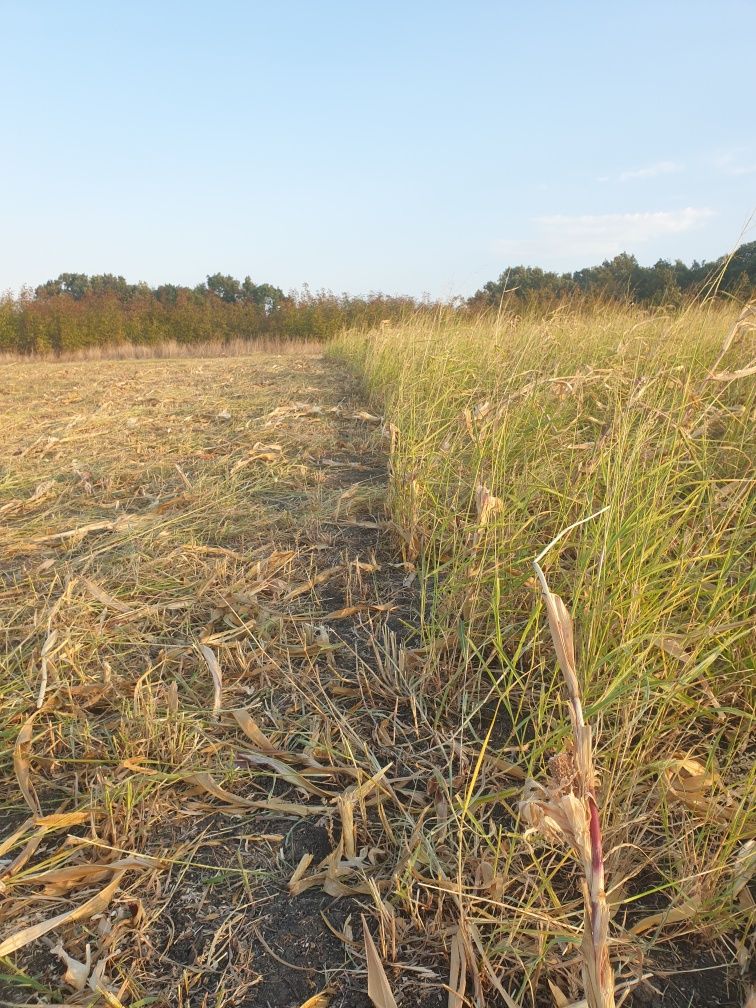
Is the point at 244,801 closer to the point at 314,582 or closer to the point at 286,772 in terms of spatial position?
the point at 286,772

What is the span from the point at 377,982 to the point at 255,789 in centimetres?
44

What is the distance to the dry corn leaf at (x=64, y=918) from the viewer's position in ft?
2.75

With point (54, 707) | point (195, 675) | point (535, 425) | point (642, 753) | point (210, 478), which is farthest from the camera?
point (210, 478)

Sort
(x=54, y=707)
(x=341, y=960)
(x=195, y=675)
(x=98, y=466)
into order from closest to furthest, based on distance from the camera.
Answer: (x=341, y=960) → (x=54, y=707) → (x=195, y=675) → (x=98, y=466)

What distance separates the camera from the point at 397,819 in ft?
3.41

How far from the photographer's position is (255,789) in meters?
1.14

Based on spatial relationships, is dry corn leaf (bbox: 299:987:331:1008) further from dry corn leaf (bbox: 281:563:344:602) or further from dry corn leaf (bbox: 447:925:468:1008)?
dry corn leaf (bbox: 281:563:344:602)

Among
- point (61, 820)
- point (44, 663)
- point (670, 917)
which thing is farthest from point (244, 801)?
point (670, 917)

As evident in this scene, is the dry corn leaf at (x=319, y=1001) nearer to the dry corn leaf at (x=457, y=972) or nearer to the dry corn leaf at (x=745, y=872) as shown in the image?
the dry corn leaf at (x=457, y=972)

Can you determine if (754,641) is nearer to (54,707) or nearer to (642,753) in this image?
(642,753)

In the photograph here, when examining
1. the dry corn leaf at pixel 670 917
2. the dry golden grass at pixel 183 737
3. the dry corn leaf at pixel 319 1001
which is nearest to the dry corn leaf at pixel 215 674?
the dry golden grass at pixel 183 737

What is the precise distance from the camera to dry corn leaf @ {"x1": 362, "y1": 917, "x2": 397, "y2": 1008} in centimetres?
76

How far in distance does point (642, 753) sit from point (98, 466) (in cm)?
303

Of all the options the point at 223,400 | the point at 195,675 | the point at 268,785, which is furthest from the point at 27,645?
→ the point at 223,400
